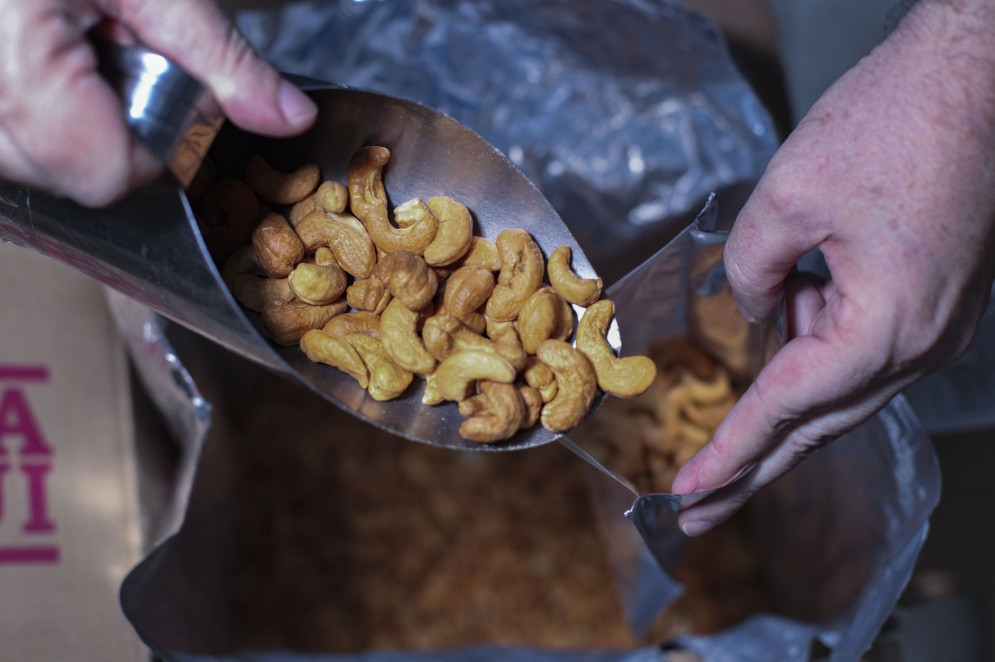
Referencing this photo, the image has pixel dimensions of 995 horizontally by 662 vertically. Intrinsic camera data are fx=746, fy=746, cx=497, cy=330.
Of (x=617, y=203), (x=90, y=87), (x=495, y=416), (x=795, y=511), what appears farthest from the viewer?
(x=617, y=203)

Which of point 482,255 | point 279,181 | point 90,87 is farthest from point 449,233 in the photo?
point 90,87

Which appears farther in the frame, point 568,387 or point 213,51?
point 568,387

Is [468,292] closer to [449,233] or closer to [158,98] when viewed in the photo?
[449,233]

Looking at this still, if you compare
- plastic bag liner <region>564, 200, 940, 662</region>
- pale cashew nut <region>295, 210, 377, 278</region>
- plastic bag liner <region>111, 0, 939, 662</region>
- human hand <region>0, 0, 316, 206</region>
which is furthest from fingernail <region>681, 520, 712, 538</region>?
human hand <region>0, 0, 316, 206</region>

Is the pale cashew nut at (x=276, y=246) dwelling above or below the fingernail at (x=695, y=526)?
above

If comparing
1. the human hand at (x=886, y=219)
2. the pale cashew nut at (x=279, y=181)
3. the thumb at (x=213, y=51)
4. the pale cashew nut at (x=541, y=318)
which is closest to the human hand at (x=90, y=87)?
the thumb at (x=213, y=51)

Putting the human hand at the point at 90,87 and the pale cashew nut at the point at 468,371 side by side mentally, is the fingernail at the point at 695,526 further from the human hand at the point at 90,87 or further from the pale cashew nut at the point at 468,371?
the human hand at the point at 90,87
